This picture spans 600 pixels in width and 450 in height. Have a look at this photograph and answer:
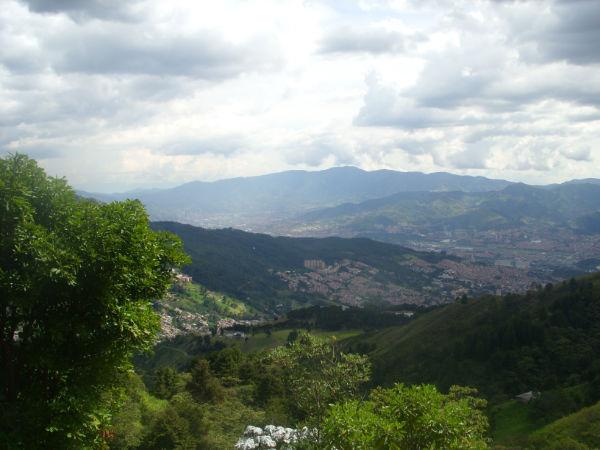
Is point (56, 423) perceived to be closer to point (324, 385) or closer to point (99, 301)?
point (99, 301)

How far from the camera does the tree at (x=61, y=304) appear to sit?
1146 centimetres

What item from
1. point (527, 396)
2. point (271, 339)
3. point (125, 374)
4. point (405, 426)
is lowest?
point (271, 339)

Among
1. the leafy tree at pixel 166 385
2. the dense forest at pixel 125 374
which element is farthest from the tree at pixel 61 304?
the leafy tree at pixel 166 385

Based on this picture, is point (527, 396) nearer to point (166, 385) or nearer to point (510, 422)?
point (510, 422)

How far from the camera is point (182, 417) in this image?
2967 cm

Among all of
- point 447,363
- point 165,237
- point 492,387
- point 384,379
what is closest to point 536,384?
point 492,387

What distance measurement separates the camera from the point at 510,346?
83.2 m

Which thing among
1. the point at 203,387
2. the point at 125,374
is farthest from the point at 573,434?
the point at 125,374

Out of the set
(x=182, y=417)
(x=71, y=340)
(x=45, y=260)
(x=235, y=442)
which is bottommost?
(x=235, y=442)

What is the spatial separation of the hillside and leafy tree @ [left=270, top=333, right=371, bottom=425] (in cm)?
5252

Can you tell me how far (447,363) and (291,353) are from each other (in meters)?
69.9

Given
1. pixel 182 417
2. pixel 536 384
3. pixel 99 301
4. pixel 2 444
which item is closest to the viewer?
pixel 2 444

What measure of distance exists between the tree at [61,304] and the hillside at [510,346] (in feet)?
219

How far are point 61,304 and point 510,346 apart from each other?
85427mm
